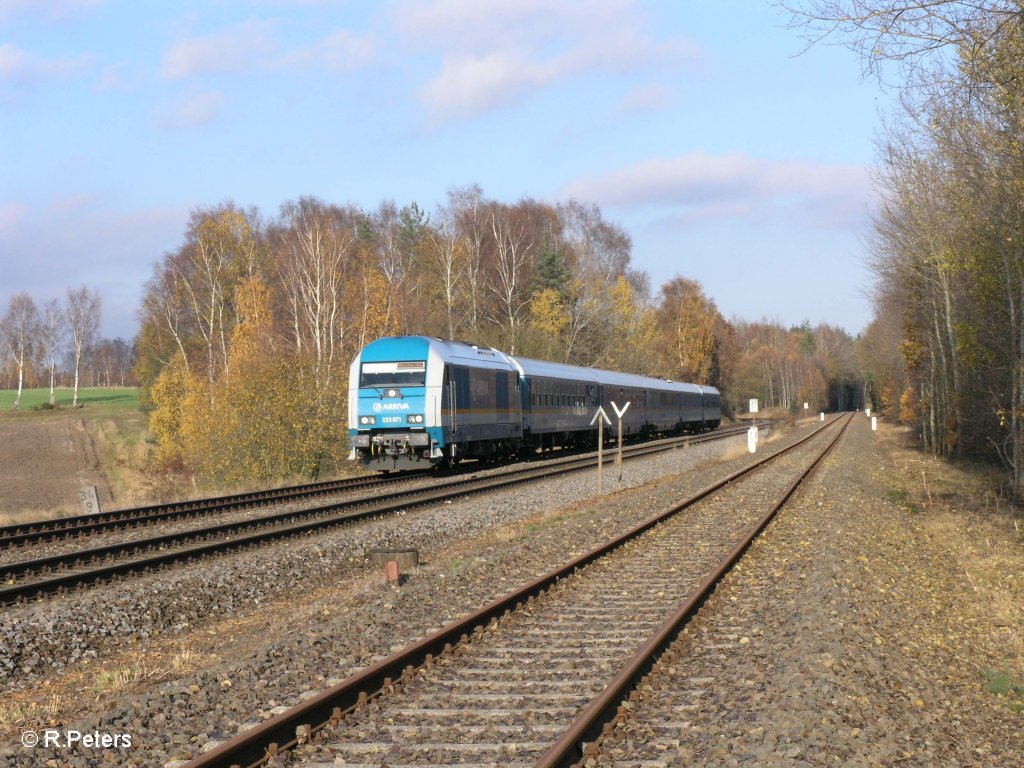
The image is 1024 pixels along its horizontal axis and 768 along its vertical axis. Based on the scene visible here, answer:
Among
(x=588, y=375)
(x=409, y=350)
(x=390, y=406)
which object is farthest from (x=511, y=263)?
(x=390, y=406)

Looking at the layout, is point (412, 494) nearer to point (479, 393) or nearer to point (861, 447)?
point (479, 393)

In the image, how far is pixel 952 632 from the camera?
29.2 ft

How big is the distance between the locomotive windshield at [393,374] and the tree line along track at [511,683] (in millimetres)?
12502

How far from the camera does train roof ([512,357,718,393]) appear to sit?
103 ft

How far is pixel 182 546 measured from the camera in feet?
44.1

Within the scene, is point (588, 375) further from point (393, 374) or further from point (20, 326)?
point (20, 326)

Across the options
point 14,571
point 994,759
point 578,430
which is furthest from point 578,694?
point 578,430

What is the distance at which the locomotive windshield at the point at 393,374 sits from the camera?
23188 millimetres

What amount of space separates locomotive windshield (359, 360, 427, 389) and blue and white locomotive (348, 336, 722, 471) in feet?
0.08

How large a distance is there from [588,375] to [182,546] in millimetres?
25548

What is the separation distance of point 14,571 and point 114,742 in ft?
22.7

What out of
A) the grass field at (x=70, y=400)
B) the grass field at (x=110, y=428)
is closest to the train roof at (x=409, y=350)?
the grass field at (x=110, y=428)

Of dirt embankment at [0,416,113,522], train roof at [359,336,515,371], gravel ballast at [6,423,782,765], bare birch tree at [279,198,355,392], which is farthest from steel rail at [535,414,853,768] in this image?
dirt embankment at [0,416,113,522]

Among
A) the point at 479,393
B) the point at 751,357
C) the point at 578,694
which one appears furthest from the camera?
the point at 751,357
